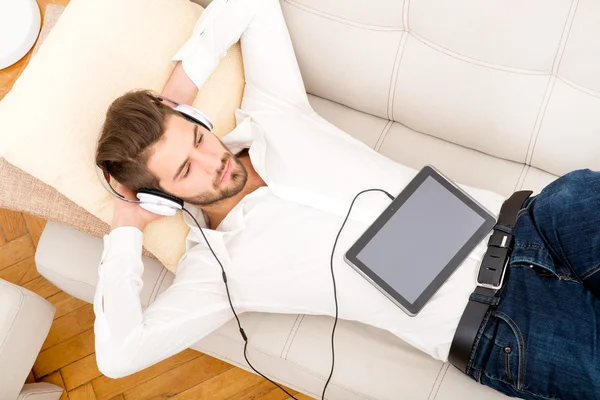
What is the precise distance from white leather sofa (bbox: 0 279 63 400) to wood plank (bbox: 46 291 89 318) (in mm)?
254

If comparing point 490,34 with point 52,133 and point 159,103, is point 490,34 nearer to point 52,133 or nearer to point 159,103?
point 159,103

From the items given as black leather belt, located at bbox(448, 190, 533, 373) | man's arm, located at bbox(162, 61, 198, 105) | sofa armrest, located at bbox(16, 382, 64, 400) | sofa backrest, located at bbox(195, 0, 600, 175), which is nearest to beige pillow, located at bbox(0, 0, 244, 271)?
man's arm, located at bbox(162, 61, 198, 105)

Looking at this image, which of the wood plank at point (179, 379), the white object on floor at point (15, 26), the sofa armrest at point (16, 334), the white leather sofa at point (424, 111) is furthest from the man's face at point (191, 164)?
the white object on floor at point (15, 26)

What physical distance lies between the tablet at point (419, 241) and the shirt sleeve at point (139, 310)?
361mm

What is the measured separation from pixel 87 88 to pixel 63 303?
0.88m

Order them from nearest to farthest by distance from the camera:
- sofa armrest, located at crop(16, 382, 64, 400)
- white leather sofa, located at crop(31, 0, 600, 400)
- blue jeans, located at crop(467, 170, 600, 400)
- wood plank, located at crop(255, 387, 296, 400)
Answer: blue jeans, located at crop(467, 170, 600, 400), white leather sofa, located at crop(31, 0, 600, 400), sofa armrest, located at crop(16, 382, 64, 400), wood plank, located at crop(255, 387, 296, 400)

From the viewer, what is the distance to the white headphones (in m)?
1.22

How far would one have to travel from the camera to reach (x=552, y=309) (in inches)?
42.9

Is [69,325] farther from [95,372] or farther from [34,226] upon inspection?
[34,226]

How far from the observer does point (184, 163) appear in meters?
1.24

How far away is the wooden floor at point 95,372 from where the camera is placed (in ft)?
5.47

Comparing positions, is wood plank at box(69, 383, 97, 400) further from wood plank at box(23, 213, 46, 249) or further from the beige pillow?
the beige pillow

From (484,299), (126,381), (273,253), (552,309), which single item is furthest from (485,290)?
(126,381)

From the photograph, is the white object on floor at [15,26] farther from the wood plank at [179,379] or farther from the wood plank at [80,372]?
the wood plank at [179,379]
